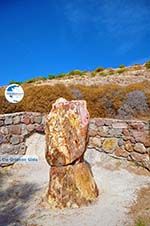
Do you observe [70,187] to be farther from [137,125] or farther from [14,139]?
[14,139]

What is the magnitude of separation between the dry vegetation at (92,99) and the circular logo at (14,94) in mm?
621

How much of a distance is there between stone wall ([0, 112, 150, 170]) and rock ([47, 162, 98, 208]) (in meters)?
2.60

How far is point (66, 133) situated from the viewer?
20.9 feet

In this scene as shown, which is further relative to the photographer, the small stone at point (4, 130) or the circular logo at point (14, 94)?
the circular logo at point (14, 94)

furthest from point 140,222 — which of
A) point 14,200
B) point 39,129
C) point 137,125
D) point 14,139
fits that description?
point 39,129

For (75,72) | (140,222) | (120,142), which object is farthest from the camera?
(75,72)

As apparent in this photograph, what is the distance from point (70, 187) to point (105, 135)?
3.64 meters

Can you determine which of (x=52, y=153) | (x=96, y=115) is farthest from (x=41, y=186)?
(x=96, y=115)

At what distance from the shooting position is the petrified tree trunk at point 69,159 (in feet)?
20.3

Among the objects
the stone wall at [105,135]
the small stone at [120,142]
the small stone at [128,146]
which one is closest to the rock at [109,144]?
the stone wall at [105,135]

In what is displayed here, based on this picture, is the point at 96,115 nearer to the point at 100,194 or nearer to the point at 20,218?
the point at 100,194

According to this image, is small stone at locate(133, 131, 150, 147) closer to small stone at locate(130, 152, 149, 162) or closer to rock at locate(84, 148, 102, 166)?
small stone at locate(130, 152, 149, 162)

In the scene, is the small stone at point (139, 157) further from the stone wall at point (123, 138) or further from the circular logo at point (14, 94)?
the circular logo at point (14, 94)

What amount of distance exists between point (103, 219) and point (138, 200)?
3.54 ft
